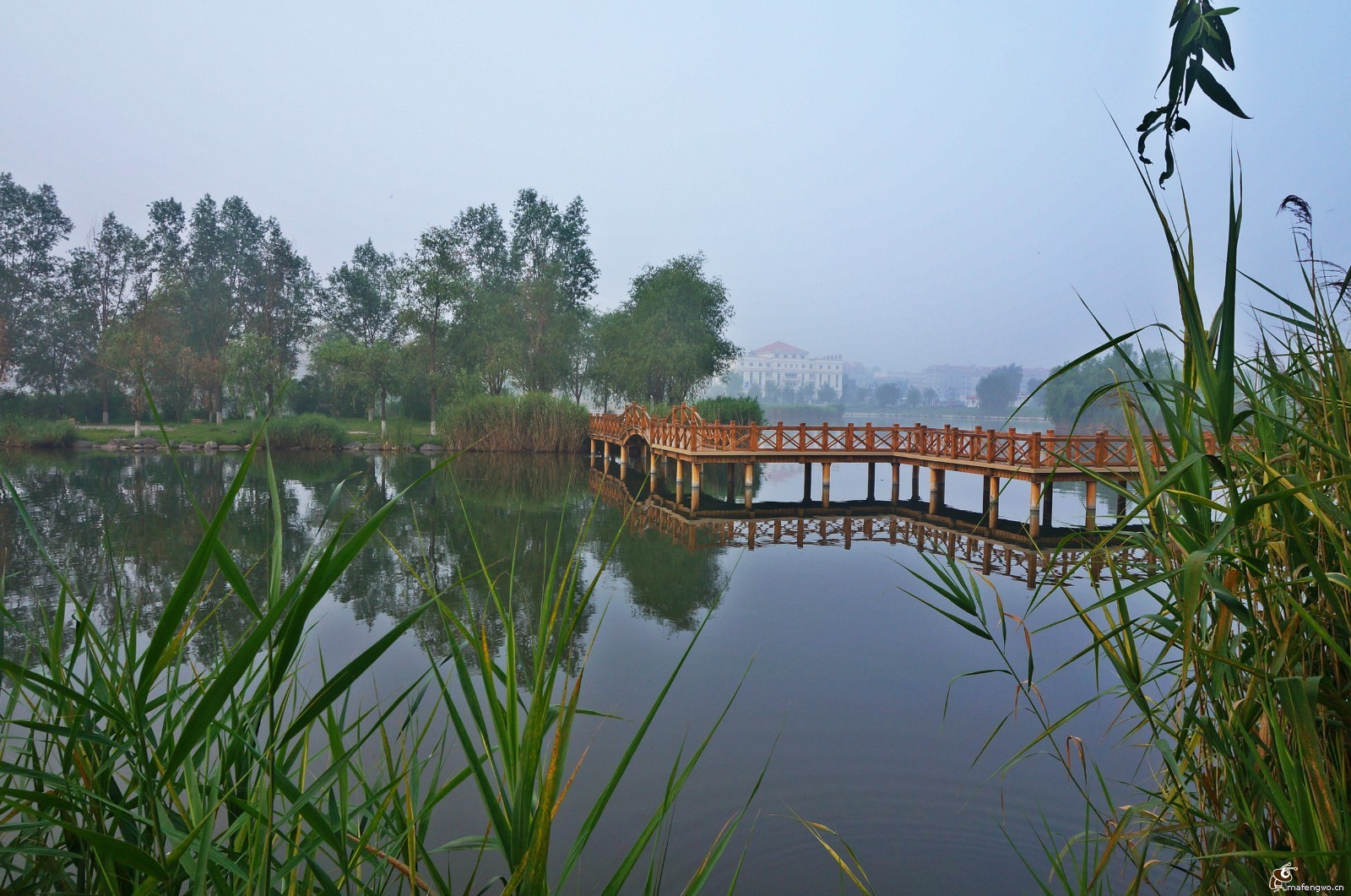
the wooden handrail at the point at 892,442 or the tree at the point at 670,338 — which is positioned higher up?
the tree at the point at 670,338

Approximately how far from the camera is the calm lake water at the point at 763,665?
3.89m

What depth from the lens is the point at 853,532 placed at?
12.7 m

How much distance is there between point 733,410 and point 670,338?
10.0m

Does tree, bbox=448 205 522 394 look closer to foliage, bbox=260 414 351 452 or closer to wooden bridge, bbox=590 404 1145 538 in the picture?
foliage, bbox=260 414 351 452

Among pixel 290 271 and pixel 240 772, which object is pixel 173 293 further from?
pixel 240 772

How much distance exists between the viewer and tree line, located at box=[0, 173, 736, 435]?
1243 inches

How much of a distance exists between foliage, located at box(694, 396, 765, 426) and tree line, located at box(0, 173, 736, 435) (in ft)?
24.0

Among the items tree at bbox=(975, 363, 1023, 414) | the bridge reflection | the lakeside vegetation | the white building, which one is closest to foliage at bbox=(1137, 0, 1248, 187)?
the lakeside vegetation

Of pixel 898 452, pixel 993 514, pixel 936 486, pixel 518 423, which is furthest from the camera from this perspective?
pixel 518 423

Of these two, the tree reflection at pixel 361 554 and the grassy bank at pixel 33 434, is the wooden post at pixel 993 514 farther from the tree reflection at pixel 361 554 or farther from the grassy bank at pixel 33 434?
the grassy bank at pixel 33 434

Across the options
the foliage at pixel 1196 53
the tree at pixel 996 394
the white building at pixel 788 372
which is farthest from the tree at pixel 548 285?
the white building at pixel 788 372

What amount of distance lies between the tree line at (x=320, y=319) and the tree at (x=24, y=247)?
0.07 metres

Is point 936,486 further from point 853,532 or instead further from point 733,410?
point 733,410

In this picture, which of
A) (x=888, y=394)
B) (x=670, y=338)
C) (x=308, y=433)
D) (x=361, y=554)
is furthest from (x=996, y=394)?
(x=361, y=554)
